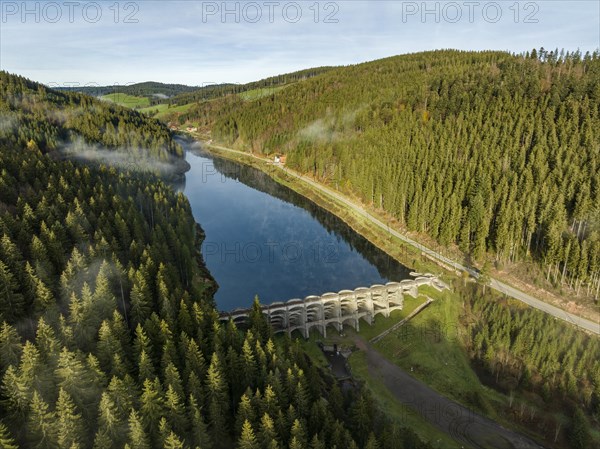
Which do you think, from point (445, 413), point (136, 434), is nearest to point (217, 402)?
point (136, 434)

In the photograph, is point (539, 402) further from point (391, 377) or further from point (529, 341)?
point (391, 377)

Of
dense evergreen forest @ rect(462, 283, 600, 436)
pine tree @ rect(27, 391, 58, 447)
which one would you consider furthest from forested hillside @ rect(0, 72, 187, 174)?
dense evergreen forest @ rect(462, 283, 600, 436)

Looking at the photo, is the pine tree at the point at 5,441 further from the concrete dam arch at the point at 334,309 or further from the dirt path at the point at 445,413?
the dirt path at the point at 445,413

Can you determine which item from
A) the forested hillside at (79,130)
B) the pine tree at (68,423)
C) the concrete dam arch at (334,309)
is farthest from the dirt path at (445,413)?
the forested hillside at (79,130)

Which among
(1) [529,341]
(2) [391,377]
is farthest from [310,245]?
(1) [529,341]

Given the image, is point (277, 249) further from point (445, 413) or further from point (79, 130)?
point (79, 130)

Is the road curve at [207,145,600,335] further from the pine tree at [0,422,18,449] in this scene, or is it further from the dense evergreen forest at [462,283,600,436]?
the pine tree at [0,422,18,449]

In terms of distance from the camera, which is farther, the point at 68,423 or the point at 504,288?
the point at 504,288
